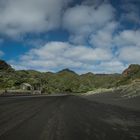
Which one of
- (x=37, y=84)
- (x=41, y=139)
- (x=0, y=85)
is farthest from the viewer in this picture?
(x=37, y=84)

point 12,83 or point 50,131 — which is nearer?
point 50,131

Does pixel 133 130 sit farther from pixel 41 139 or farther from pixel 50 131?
pixel 41 139

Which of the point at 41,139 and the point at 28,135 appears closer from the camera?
the point at 41,139

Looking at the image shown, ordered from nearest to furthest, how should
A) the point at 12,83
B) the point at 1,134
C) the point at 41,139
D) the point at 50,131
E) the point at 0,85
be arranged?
1. the point at 41,139
2. the point at 1,134
3. the point at 50,131
4. the point at 0,85
5. the point at 12,83

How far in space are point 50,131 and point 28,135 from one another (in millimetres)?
1093

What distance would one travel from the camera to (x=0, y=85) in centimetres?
12562

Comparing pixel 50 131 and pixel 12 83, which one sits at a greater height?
pixel 12 83

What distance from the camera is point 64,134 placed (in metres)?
9.36

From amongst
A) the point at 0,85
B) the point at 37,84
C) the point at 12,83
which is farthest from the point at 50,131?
the point at 37,84

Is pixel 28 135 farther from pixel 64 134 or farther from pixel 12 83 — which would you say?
pixel 12 83

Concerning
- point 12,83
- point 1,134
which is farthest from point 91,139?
point 12,83

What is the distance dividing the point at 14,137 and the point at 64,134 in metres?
1.66

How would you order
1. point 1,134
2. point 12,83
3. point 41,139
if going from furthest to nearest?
1. point 12,83
2. point 1,134
3. point 41,139

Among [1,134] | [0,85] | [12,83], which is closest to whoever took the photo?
[1,134]
